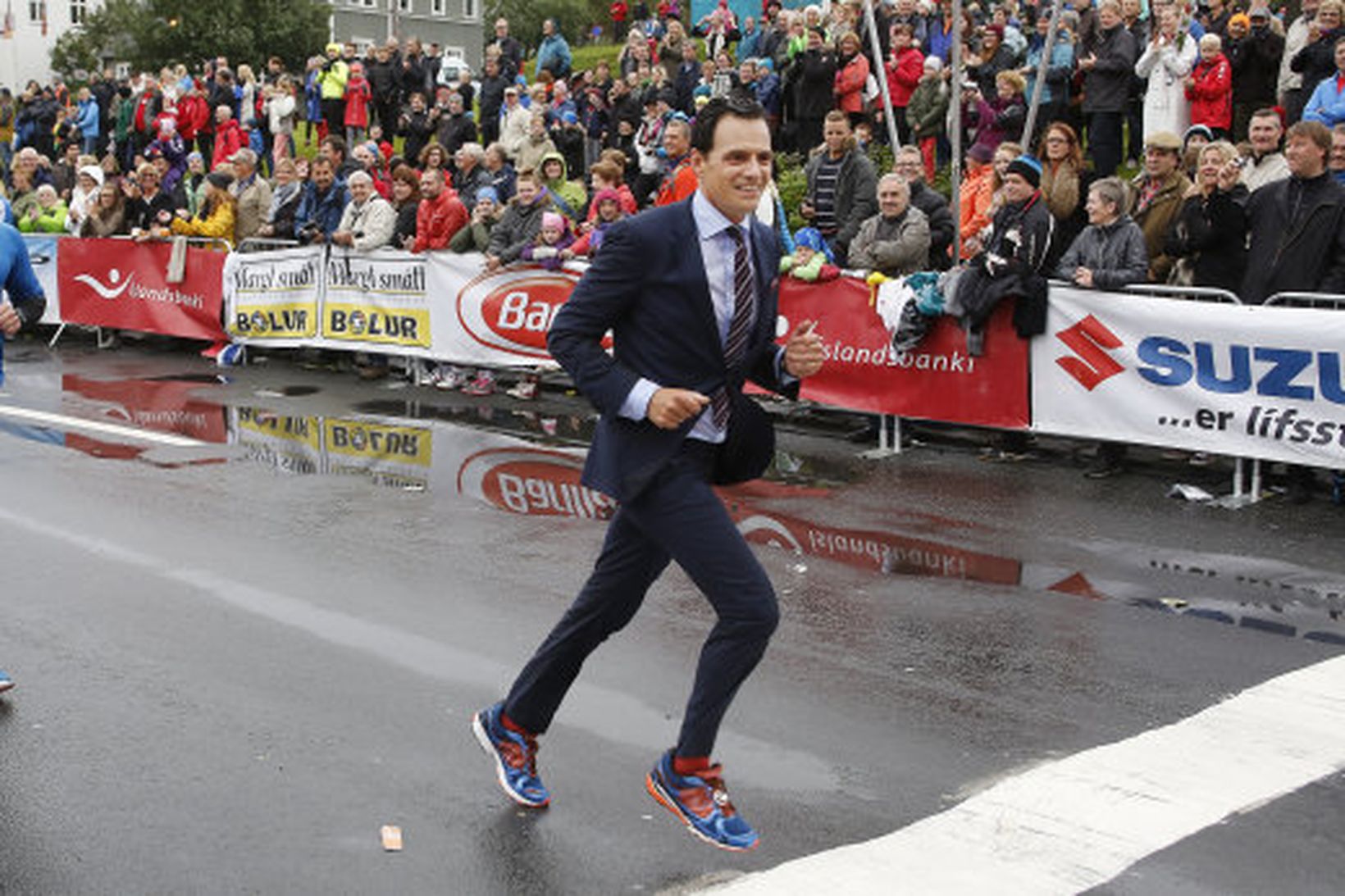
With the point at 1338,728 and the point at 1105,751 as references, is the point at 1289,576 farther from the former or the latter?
the point at 1105,751

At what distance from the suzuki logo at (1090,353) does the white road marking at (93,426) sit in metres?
6.20

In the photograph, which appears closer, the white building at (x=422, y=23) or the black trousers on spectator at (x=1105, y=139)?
the black trousers on spectator at (x=1105, y=139)

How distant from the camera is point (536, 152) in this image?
→ 63.8 feet

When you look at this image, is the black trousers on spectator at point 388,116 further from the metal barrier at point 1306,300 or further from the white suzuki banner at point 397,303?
the metal barrier at point 1306,300

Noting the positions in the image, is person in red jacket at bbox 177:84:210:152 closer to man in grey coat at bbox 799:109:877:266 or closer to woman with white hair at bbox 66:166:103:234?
woman with white hair at bbox 66:166:103:234

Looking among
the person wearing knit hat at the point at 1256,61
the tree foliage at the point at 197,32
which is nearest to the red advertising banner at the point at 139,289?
the person wearing knit hat at the point at 1256,61

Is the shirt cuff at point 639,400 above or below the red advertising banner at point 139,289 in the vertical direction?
above

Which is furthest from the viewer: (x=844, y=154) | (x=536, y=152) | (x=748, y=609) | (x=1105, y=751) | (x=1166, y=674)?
(x=536, y=152)

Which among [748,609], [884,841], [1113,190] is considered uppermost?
[1113,190]

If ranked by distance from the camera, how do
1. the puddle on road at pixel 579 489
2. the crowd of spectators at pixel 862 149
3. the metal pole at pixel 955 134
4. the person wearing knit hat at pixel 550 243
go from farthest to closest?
the person wearing knit hat at pixel 550 243 < the metal pole at pixel 955 134 < the crowd of spectators at pixel 862 149 < the puddle on road at pixel 579 489

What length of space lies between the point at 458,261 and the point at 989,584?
326 inches

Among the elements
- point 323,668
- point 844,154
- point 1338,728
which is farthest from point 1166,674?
point 844,154

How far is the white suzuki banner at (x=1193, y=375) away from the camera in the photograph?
33.5 feet

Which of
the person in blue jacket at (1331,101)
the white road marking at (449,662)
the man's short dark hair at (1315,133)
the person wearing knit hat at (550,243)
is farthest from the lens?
the person wearing knit hat at (550,243)
